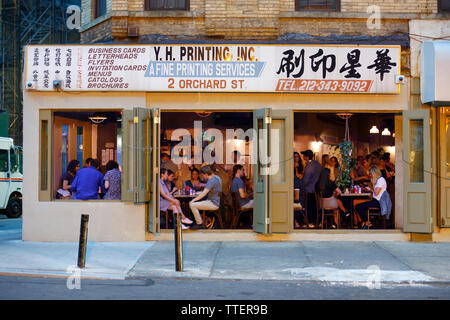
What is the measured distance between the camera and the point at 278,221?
13.2m

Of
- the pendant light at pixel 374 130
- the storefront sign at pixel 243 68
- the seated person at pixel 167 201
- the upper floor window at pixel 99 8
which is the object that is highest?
the upper floor window at pixel 99 8

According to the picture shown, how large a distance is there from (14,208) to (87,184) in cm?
972

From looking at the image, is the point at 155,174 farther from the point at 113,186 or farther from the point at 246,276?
the point at 246,276

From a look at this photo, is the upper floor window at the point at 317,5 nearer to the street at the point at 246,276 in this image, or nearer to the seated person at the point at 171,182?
the seated person at the point at 171,182

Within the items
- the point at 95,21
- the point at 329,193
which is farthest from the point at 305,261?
the point at 95,21

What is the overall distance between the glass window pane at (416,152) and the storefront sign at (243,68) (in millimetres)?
899

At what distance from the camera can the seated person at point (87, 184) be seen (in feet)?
44.3

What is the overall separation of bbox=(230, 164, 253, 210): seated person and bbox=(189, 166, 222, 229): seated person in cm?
33

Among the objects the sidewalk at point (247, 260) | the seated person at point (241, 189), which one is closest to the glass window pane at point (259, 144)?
the seated person at point (241, 189)

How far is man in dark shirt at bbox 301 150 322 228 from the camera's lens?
1439 centimetres

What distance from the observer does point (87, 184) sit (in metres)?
13.5
